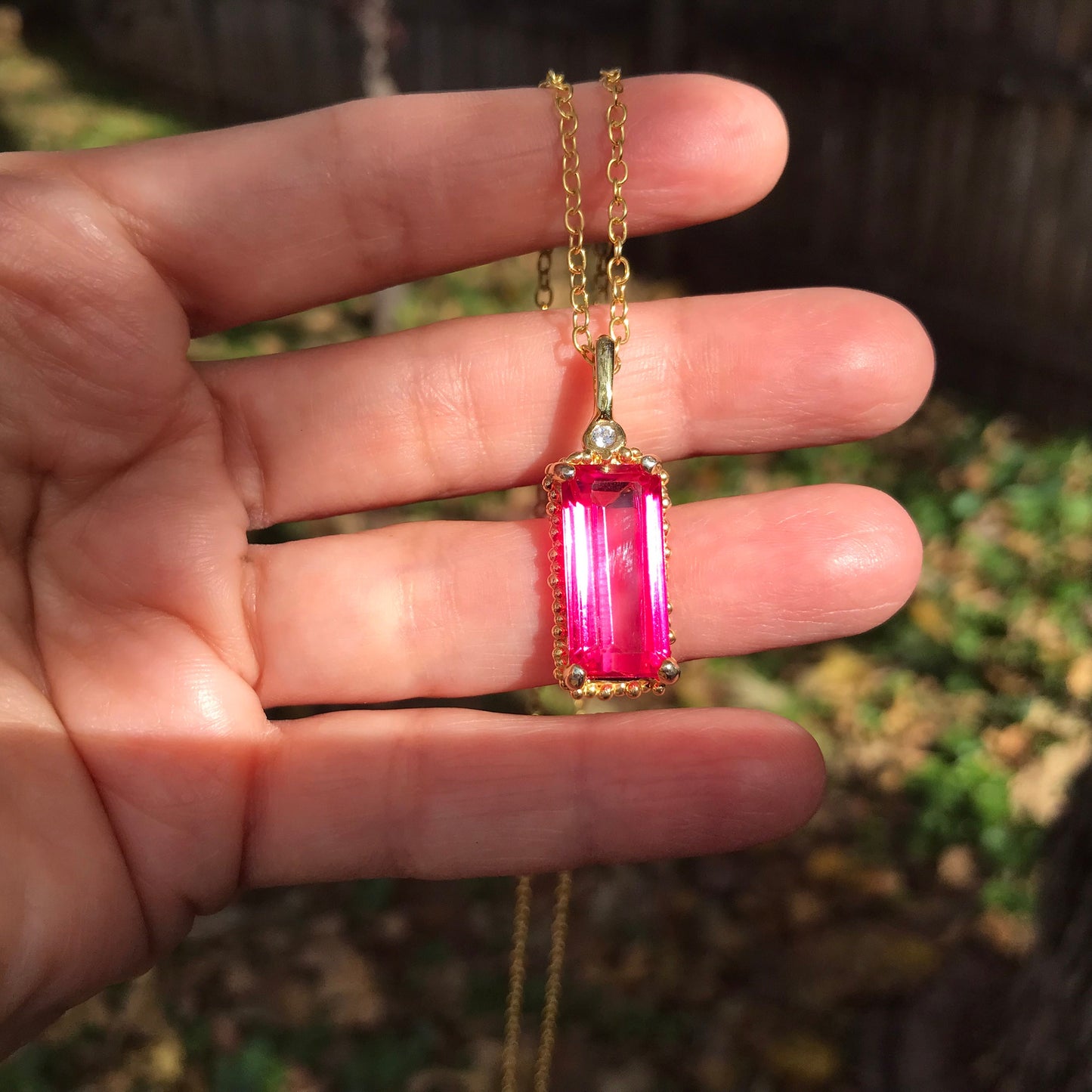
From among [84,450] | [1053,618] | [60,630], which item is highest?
[84,450]

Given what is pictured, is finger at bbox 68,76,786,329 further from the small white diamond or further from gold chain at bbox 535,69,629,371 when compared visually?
the small white diamond

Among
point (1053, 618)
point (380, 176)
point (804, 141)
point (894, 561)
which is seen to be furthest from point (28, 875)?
point (804, 141)

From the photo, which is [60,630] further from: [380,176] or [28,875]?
[380,176]

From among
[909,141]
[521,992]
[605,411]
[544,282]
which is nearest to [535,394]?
[605,411]

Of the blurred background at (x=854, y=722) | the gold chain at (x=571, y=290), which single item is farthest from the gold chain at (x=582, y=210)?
the blurred background at (x=854, y=722)

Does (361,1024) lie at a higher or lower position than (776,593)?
lower

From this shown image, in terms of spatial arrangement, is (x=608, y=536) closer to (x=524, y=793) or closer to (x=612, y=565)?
(x=612, y=565)

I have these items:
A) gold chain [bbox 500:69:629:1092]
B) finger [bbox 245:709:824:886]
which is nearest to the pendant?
gold chain [bbox 500:69:629:1092]

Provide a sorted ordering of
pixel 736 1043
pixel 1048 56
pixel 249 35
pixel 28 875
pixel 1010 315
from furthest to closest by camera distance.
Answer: pixel 249 35
pixel 1010 315
pixel 1048 56
pixel 736 1043
pixel 28 875
